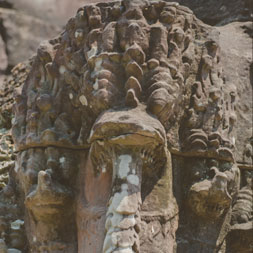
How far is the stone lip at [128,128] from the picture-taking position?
1.85 meters

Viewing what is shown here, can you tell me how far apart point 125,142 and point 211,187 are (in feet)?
1.39

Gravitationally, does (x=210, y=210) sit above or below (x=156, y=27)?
below

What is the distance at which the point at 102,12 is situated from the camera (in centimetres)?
212

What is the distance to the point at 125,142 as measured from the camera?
1881 millimetres

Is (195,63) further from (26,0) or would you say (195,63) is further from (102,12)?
(26,0)

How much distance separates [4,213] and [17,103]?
0.43 metres

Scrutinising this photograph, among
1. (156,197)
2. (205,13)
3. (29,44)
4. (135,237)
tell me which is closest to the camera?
(135,237)

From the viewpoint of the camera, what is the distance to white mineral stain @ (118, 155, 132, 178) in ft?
6.25

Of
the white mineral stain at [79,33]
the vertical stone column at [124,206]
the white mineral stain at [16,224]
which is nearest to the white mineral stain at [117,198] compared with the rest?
the vertical stone column at [124,206]

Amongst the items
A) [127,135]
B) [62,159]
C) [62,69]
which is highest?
[62,69]

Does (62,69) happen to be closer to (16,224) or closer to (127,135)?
(127,135)

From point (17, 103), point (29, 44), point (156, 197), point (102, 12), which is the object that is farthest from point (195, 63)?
point (29, 44)

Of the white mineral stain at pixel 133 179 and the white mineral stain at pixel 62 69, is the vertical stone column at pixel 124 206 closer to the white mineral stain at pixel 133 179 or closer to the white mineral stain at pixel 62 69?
the white mineral stain at pixel 133 179

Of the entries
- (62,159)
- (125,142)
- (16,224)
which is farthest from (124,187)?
(16,224)
